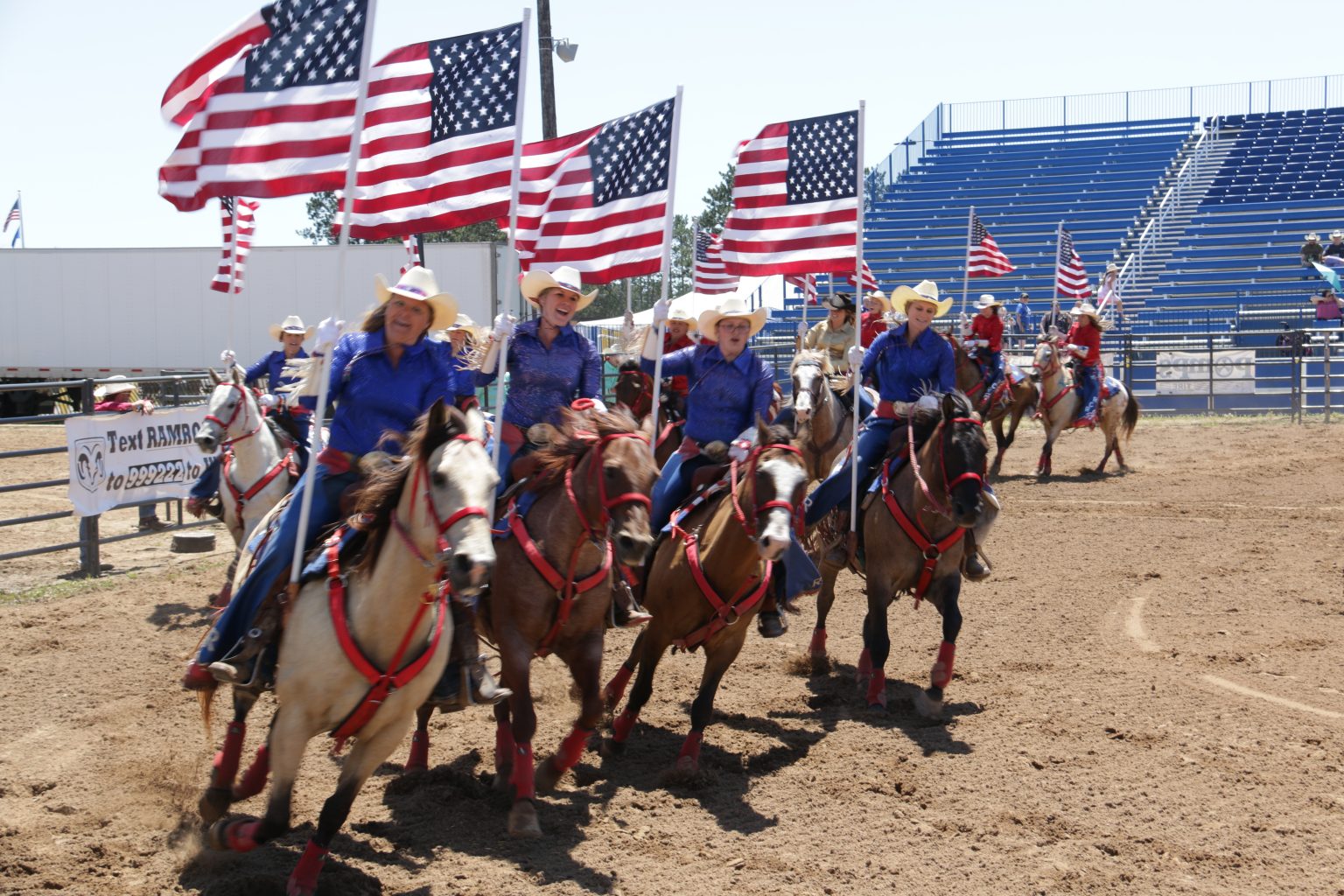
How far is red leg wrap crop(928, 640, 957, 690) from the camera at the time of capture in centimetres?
741

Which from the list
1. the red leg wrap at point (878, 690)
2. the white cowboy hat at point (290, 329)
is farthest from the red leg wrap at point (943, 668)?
the white cowboy hat at point (290, 329)

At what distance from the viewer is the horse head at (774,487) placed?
→ 569 cm

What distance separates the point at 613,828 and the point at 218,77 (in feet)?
12.8

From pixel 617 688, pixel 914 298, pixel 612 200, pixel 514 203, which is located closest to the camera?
pixel 514 203

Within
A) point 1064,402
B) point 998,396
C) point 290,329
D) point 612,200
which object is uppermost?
point 612,200

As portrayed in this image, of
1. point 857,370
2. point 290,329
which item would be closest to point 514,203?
point 857,370

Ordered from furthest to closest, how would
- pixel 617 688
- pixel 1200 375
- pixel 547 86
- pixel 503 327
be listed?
pixel 1200 375 → pixel 547 86 → pixel 617 688 → pixel 503 327

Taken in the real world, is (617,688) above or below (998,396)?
below

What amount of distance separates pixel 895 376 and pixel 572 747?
355 centimetres

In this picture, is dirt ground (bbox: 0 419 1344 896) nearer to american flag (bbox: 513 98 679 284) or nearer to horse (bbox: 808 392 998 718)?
horse (bbox: 808 392 998 718)

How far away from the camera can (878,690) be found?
7.66 m

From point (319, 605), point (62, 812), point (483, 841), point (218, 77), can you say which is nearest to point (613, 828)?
point (483, 841)

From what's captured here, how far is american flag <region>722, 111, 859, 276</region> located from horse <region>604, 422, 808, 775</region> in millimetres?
2275

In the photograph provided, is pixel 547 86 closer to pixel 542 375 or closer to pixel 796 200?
pixel 796 200
